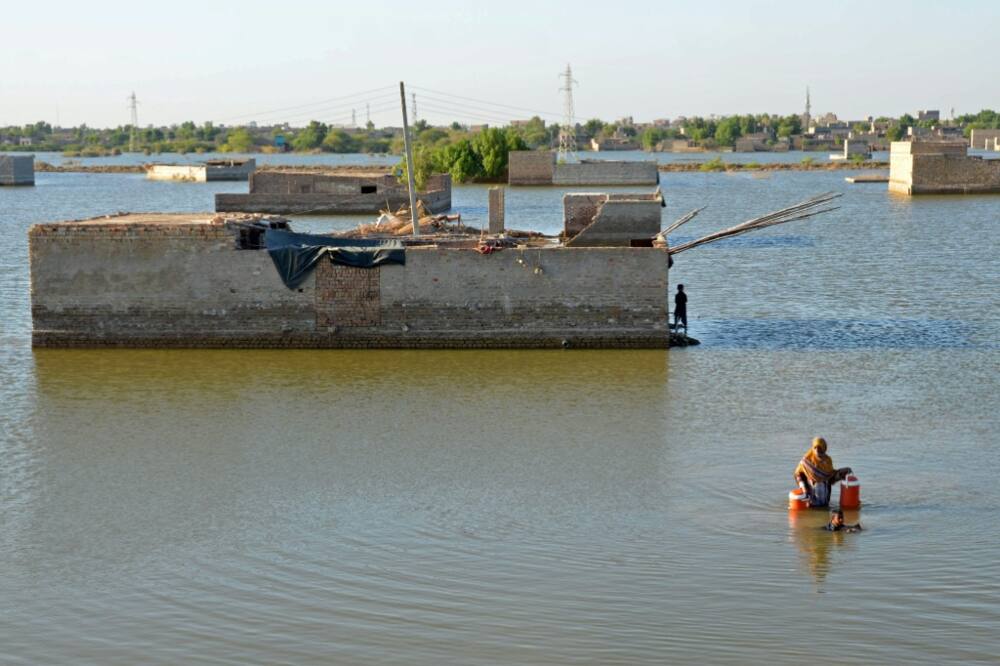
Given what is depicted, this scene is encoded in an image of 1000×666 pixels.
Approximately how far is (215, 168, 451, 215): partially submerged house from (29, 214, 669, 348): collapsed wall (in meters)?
36.2

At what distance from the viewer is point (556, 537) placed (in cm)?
1405

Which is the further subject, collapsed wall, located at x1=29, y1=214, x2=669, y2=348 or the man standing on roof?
the man standing on roof

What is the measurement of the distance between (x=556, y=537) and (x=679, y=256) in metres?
29.5

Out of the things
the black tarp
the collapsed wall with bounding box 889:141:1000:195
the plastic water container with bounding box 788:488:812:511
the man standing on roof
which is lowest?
the plastic water container with bounding box 788:488:812:511

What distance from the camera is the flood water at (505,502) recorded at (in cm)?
1166

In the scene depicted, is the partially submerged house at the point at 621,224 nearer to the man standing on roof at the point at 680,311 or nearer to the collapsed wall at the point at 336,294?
the man standing on roof at the point at 680,311

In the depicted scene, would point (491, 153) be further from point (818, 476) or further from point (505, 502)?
point (818, 476)

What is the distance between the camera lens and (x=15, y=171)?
10000cm

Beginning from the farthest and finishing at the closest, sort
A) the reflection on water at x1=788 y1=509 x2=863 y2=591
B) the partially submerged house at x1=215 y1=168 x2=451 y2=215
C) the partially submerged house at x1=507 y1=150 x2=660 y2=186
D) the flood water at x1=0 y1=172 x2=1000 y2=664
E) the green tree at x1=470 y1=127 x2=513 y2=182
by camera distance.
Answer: the green tree at x1=470 y1=127 x2=513 y2=182, the partially submerged house at x1=507 y1=150 x2=660 y2=186, the partially submerged house at x1=215 y1=168 x2=451 y2=215, the reflection on water at x1=788 y1=509 x2=863 y2=591, the flood water at x1=0 y1=172 x2=1000 y2=664

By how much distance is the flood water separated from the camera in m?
11.7

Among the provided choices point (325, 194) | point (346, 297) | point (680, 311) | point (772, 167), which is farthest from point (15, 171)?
point (680, 311)

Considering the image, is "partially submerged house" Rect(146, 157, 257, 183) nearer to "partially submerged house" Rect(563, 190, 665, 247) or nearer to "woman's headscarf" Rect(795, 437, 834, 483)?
"partially submerged house" Rect(563, 190, 665, 247)

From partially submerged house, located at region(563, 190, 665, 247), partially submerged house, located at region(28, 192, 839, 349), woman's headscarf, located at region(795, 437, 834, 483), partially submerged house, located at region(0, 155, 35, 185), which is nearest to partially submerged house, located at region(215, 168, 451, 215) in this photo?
partially submerged house, located at region(563, 190, 665, 247)

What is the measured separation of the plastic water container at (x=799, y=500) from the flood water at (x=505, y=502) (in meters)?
0.24
